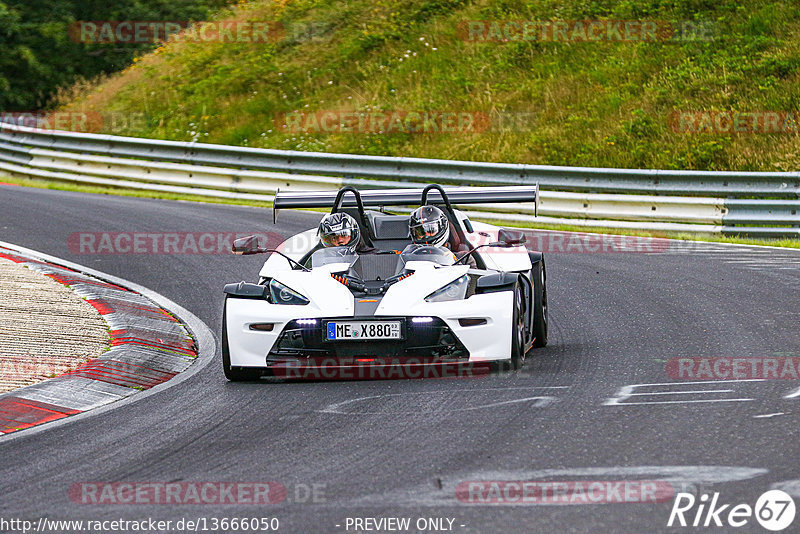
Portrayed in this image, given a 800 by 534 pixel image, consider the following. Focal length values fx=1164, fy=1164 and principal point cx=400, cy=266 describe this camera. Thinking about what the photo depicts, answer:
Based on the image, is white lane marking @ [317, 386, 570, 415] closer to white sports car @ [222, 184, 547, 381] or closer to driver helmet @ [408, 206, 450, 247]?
white sports car @ [222, 184, 547, 381]

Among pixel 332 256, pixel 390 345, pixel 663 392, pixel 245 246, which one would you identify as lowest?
pixel 663 392

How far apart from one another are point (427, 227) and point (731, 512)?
4940mm

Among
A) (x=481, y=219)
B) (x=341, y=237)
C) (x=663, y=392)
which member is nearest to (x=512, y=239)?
(x=341, y=237)

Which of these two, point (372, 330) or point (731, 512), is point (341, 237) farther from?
point (731, 512)

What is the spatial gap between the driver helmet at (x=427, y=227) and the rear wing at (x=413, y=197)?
1.21 feet

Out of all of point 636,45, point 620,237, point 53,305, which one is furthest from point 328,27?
point 53,305

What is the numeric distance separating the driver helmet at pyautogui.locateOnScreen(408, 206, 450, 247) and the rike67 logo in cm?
466

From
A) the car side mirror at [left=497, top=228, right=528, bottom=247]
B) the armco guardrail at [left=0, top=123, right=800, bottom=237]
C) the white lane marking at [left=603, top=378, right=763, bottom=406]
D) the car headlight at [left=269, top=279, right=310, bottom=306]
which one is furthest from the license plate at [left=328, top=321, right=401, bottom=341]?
the armco guardrail at [left=0, top=123, right=800, bottom=237]

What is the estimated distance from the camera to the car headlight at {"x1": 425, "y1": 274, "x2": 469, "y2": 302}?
28.3 ft

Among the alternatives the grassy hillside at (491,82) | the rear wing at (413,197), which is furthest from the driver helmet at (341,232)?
the grassy hillside at (491,82)

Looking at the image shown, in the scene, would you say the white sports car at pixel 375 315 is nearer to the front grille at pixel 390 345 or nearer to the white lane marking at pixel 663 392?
the front grille at pixel 390 345

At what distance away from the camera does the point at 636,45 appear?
25109mm

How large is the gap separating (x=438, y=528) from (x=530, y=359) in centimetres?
438

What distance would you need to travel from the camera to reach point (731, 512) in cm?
506
